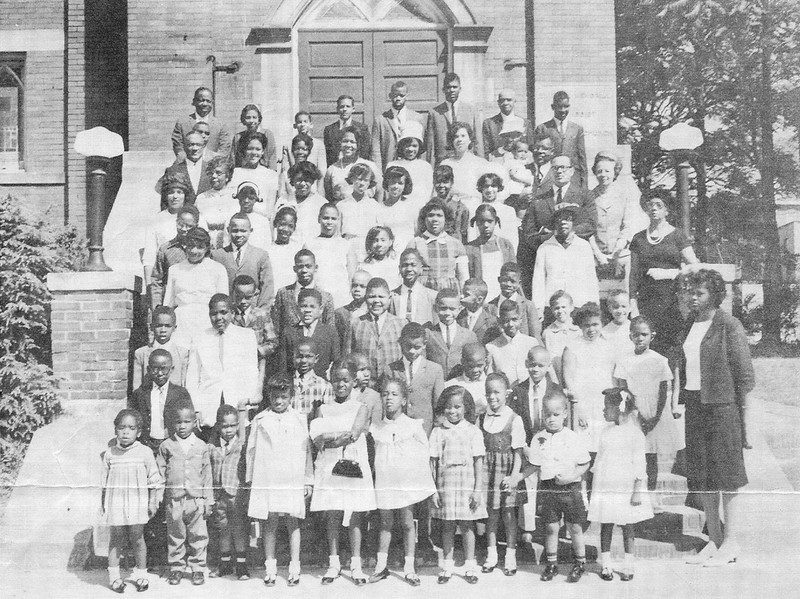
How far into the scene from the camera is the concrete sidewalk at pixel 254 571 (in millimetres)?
4852

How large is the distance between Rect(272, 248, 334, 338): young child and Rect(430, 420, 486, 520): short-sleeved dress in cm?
107

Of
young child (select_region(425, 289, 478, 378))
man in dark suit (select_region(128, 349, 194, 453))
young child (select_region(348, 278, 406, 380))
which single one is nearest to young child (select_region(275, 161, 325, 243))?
young child (select_region(348, 278, 406, 380))

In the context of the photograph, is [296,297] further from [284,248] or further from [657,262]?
[657,262]

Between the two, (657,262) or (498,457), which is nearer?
(498,457)

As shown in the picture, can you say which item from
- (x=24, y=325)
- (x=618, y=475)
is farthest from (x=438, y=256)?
(x=24, y=325)

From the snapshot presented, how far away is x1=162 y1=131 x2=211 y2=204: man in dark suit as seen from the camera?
265 inches

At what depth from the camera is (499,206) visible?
6320 millimetres

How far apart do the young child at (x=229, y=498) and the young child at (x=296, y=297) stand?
2.35 ft

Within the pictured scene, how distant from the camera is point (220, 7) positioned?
8.36 metres

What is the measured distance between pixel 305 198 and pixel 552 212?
1.79 metres

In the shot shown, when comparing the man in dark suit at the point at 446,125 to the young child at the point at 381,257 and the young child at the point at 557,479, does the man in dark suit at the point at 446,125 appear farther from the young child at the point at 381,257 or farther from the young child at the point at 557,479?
the young child at the point at 557,479

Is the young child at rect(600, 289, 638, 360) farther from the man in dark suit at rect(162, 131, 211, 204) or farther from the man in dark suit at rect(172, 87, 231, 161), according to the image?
the man in dark suit at rect(172, 87, 231, 161)

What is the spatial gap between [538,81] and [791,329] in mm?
3277

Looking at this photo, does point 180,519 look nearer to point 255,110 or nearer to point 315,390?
point 315,390
